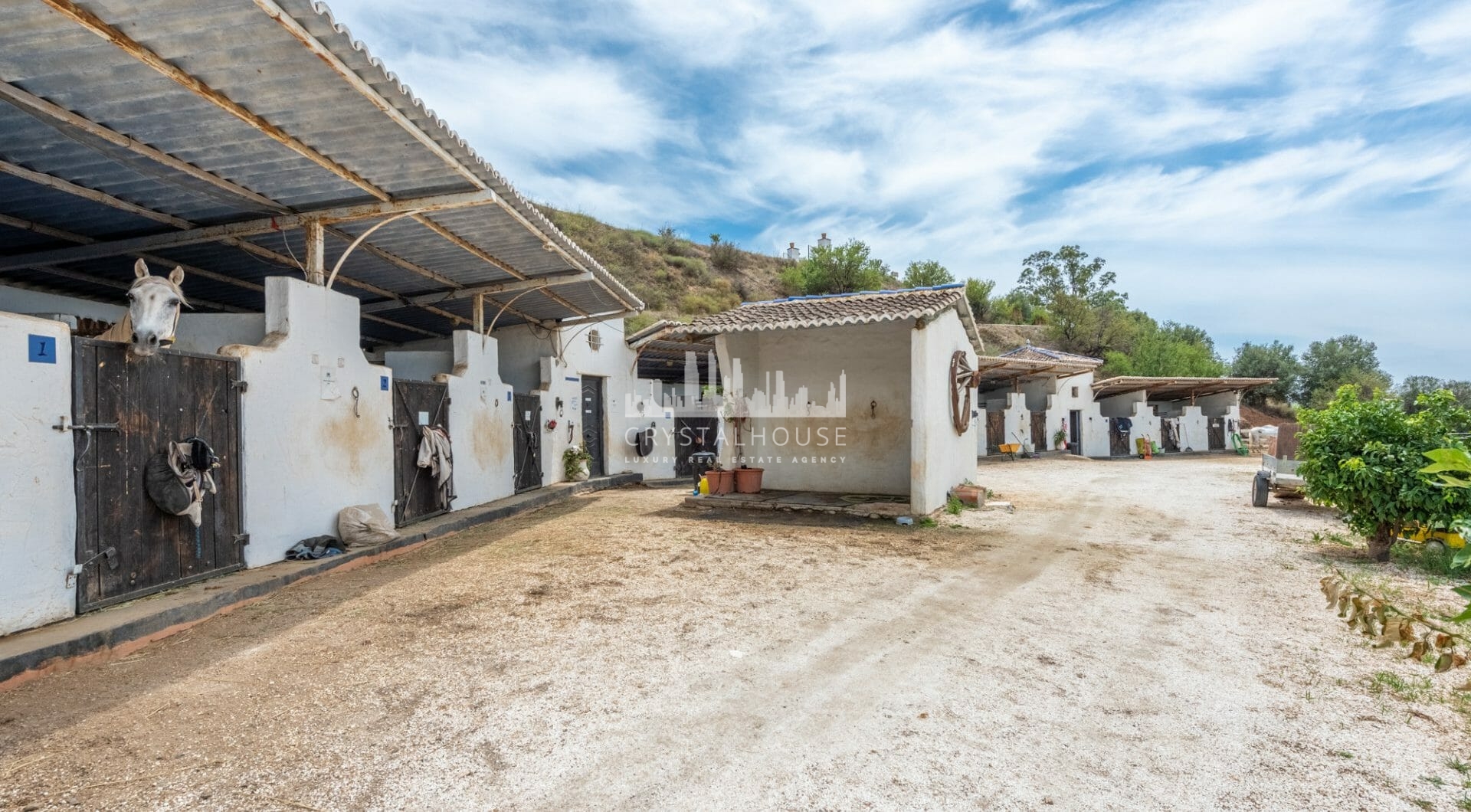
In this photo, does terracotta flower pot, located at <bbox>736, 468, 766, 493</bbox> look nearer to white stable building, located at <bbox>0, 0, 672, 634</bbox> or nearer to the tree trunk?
white stable building, located at <bbox>0, 0, 672, 634</bbox>

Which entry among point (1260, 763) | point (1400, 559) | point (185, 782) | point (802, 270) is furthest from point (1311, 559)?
point (802, 270)

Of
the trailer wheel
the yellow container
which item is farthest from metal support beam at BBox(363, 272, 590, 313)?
the trailer wheel

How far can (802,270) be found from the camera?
35.8 m

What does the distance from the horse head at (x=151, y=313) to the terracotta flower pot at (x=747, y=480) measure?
7.83 m

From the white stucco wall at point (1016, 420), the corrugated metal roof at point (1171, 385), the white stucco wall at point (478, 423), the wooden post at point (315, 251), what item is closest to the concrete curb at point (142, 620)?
the white stucco wall at point (478, 423)

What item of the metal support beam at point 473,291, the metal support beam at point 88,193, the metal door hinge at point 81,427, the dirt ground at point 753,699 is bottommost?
the dirt ground at point 753,699

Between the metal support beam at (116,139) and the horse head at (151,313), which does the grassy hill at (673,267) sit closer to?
the metal support beam at (116,139)

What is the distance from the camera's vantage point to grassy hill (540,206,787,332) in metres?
31.5

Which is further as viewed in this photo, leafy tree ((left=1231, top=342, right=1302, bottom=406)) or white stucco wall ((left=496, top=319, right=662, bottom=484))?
leafy tree ((left=1231, top=342, right=1302, bottom=406))

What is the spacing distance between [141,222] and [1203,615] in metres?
10.5

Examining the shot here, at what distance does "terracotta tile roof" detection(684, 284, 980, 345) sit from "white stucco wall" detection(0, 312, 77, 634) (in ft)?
23.7

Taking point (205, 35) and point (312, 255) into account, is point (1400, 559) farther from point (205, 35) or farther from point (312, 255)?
point (312, 255)

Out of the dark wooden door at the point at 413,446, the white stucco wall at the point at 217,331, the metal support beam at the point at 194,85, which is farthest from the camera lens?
the dark wooden door at the point at 413,446

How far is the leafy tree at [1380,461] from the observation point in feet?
21.2
